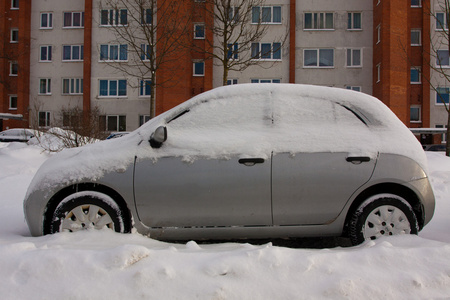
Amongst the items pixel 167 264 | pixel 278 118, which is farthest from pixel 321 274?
pixel 278 118

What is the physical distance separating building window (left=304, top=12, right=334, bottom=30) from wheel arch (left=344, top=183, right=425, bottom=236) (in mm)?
26388

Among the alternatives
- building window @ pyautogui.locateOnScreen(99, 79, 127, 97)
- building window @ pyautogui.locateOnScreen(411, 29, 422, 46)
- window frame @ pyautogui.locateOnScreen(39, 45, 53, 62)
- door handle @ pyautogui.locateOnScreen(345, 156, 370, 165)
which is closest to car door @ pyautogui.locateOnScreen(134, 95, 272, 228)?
door handle @ pyautogui.locateOnScreen(345, 156, 370, 165)

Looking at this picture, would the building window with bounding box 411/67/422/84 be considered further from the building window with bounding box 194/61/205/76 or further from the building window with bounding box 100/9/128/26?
the building window with bounding box 100/9/128/26

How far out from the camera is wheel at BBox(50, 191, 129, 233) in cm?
343

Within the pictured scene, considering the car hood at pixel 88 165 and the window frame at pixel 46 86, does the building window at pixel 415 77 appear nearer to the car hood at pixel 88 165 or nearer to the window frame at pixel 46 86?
the car hood at pixel 88 165

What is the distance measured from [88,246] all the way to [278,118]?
87.3 inches

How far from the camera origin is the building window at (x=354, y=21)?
1079 inches

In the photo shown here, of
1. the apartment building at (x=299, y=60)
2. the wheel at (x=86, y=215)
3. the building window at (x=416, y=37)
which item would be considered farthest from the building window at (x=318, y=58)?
the wheel at (x=86, y=215)

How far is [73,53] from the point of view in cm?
2923

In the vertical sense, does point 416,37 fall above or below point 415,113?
above

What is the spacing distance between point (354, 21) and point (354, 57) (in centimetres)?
284

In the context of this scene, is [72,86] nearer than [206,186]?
No

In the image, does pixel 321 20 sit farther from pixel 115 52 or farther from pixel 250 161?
pixel 250 161

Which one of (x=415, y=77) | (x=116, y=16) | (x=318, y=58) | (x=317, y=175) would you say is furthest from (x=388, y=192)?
(x=415, y=77)
